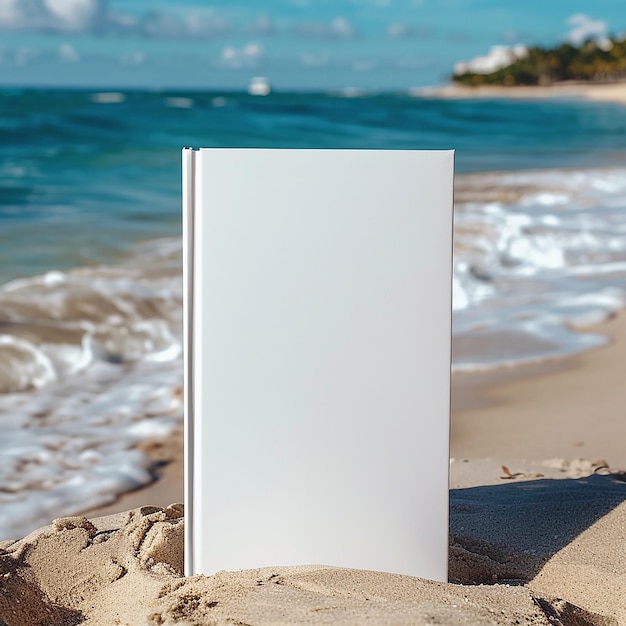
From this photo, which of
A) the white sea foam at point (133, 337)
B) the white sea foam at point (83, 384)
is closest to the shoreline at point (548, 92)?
the white sea foam at point (133, 337)

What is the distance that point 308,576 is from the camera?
5.24ft

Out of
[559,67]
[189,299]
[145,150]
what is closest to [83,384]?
[189,299]

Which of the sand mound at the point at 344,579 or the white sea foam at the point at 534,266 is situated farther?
the white sea foam at the point at 534,266

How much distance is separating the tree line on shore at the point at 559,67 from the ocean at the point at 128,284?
5127 cm

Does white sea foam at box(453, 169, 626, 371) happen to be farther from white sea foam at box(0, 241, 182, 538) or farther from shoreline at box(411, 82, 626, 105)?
shoreline at box(411, 82, 626, 105)

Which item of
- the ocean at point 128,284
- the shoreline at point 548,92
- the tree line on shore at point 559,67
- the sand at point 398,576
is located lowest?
the sand at point 398,576

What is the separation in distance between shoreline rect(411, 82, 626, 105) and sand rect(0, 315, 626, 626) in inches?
1686

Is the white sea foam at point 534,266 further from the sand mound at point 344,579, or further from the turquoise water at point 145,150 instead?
the turquoise water at point 145,150

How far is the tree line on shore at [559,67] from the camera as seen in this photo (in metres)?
61.4

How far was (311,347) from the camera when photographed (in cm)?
161

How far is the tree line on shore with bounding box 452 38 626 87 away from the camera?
61.4 m

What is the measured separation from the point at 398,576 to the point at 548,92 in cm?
5847

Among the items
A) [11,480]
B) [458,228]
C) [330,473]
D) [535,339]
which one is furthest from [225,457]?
[458,228]

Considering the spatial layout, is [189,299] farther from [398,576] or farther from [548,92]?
[548,92]
